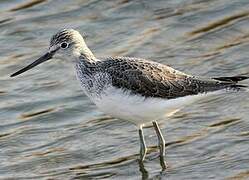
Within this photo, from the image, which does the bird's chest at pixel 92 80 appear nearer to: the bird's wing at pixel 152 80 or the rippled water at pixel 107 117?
the bird's wing at pixel 152 80

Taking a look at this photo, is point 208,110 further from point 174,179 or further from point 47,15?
point 47,15

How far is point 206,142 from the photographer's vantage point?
10.3 meters

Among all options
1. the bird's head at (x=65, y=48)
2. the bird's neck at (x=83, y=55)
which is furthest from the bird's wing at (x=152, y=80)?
the bird's head at (x=65, y=48)

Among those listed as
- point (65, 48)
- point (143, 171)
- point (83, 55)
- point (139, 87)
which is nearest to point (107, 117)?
point (83, 55)

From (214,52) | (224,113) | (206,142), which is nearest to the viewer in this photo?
(206,142)

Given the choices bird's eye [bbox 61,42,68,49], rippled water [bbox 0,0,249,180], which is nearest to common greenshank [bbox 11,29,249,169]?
bird's eye [bbox 61,42,68,49]

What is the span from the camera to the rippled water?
10039mm

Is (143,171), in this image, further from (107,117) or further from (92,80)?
(107,117)

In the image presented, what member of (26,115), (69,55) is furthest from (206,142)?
(26,115)

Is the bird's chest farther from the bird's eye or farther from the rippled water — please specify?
the rippled water

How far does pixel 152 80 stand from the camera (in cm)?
987

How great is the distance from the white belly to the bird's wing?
0.07m

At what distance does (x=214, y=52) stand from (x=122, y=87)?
3730 mm

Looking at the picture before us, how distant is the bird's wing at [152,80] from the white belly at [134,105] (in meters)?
0.07
